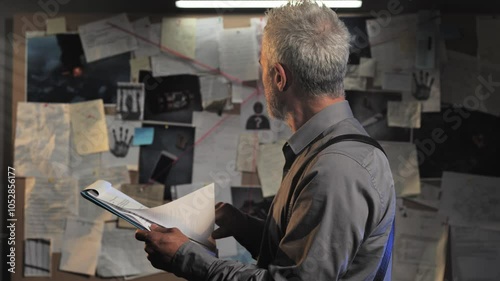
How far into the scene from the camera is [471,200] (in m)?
1.78

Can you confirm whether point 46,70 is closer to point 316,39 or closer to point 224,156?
point 224,156

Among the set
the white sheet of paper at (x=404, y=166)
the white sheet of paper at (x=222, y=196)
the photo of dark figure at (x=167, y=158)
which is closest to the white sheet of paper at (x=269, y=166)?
the white sheet of paper at (x=222, y=196)

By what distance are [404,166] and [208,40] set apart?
785 mm

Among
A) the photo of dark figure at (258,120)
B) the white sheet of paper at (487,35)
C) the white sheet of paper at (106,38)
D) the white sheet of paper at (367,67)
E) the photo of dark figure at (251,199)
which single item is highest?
the white sheet of paper at (487,35)

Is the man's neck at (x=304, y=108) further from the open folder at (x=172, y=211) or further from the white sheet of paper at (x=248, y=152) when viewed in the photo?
the white sheet of paper at (x=248, y=152)

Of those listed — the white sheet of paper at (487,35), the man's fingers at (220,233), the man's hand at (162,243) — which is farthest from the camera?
the white sheet of paper at (487,35)

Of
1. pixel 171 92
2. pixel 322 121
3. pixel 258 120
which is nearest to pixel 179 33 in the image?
pixel 171 92

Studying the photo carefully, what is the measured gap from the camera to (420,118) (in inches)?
Answer: 70.2

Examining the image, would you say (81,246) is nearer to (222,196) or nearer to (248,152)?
(222,196)

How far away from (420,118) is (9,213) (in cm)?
143

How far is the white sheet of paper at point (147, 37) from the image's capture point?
181 cm

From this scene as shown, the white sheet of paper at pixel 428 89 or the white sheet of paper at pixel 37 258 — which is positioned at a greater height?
the white sheet of paper at pixel 428 89

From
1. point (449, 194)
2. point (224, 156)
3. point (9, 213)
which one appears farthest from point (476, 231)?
Answer: point (9, 213)

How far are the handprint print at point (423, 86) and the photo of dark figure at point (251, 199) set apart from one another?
1.99 feet
